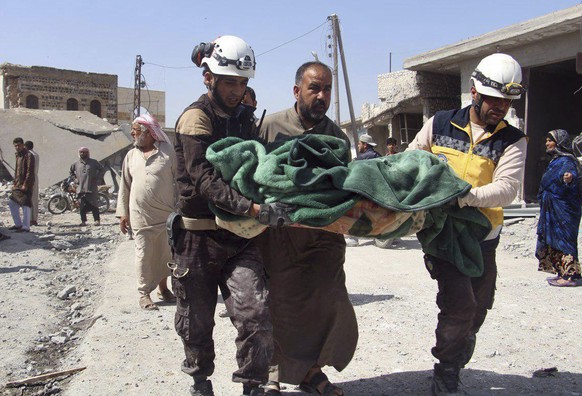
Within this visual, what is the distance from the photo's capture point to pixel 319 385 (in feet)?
12.4

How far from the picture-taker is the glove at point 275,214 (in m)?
2.96

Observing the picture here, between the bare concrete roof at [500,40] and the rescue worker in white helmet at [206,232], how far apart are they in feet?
29.1

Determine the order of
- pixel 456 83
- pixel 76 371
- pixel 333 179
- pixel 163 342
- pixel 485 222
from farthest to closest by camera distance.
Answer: pixel 456 83 < pixel 163 342 < pixel 76 371 < pixel 485 222 < pixel 333 179

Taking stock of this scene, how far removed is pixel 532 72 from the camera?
13.5m

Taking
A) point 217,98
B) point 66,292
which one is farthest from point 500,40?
point 217,98

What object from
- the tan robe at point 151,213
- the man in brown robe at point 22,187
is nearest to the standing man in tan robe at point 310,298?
the tan robe at point 151,213

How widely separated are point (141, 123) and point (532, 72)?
995 cm

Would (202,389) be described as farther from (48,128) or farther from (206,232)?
(48,128)

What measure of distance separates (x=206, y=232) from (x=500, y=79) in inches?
72.8

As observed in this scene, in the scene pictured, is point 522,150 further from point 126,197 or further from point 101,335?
point 126,197

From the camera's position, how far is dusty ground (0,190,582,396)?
412 centimetres

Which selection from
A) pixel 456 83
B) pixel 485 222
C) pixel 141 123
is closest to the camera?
pixel 485 222

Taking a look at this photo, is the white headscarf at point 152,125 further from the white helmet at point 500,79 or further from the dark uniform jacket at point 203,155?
the white helmet at point 500,79

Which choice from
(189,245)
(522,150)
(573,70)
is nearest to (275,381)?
(189,245)
